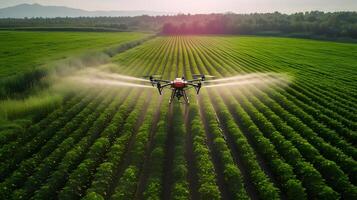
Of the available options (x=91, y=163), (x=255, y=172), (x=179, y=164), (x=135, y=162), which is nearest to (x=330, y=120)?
(x=255, y=172)

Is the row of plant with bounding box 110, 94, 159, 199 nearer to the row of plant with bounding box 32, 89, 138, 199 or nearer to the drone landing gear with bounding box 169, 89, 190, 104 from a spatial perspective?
the drone landing gear with bounding box 169, 89, 190, 104

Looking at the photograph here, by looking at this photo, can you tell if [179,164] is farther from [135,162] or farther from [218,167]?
[135,162]

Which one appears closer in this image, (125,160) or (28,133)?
(125,160)

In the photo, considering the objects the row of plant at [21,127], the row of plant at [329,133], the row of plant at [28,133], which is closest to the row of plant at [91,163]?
the row of plant at [28,133]

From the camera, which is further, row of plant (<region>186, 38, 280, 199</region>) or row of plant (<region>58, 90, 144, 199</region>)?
row of plant (<region>58, 90, 144, 199</region>)

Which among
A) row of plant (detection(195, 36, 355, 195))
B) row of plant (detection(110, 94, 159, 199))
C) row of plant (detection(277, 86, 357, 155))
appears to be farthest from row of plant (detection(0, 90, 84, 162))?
row of plant (detection(277, 86, 357, 155))

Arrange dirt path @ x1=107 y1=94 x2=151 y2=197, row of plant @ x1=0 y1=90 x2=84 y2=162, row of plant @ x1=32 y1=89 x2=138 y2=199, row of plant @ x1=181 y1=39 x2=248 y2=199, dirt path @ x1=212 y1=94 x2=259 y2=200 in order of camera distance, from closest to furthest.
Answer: row of plant @ x1=32 y1=89 x2=138 y2=199 → row of plant @ x1=181 y1=39 x2=248 y2=199 → dirt path @ x1=212 y1=94 x2=259 y2=200 → dirt path @ x1=107 y1=94 x2=151 y2=197 → row of plant @ x1=0 y1=90 x2=84 y2=162

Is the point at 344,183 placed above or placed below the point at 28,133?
below

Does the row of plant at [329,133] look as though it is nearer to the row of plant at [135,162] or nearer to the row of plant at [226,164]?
the row of plant at [226,164]

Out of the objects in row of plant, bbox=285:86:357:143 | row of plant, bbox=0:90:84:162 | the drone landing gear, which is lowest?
row of plant, bbox=0:90:84:162
